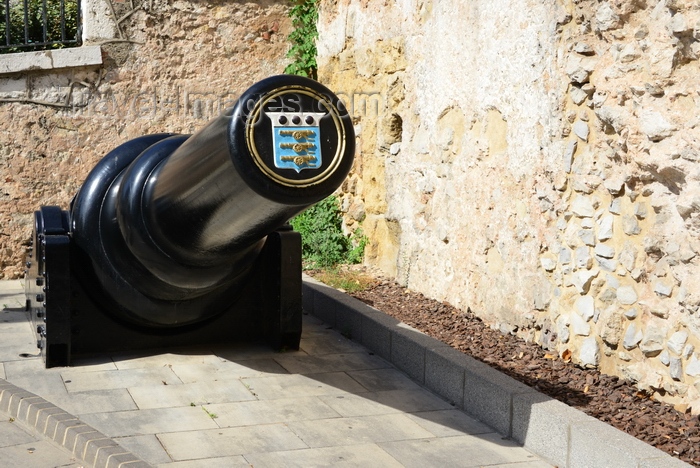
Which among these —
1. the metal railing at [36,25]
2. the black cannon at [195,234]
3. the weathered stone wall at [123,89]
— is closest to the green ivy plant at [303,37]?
the weathered stone wall at [123,89]

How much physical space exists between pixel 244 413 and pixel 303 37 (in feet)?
16.1

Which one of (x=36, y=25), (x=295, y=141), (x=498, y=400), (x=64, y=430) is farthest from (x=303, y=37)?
(x=64, y=430)

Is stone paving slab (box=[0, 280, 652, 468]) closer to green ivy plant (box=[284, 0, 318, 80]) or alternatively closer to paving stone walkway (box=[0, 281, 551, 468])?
paving stone walkway (box=[0, 281, 551, 468])

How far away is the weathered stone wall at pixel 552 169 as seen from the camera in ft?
12.5

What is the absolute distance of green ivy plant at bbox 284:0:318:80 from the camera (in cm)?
815

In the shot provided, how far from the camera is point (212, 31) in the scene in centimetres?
797

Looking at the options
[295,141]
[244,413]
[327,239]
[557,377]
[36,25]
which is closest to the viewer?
[295,141]

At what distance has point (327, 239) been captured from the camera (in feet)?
24.9

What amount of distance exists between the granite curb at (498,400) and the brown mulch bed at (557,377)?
19 centimetres

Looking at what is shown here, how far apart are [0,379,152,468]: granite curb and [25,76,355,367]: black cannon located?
1.91 feet

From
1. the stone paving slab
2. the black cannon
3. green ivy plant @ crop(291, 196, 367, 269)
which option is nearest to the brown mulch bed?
the stone paving slab

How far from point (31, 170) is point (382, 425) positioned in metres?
4.69

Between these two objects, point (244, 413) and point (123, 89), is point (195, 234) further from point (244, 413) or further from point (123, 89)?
point (123, 89)

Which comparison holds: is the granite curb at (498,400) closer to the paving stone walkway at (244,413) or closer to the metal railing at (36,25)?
the paving stone walkway at (244,413)
